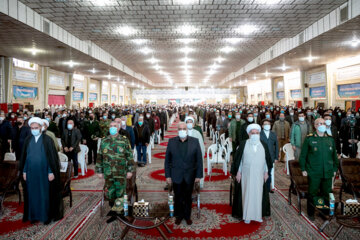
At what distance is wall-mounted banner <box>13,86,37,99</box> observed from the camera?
1593 centimetres

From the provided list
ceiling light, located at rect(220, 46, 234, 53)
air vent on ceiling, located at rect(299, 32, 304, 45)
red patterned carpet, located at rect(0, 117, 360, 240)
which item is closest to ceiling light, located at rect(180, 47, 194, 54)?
ceiling light, located at rect(220, 46, 234, 53)

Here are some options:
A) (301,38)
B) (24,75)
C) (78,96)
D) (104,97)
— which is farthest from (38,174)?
(104,97)

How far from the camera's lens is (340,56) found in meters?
15.7

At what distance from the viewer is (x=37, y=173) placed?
385cm

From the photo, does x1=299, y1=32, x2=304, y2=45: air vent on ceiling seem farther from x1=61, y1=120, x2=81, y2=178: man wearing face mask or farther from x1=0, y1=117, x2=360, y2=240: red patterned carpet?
x1=61, y1=120, x2=81, y2=178: man wearing face mask

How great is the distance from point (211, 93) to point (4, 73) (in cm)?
3795

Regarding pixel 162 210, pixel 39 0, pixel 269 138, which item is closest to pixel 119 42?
pixel 39 0

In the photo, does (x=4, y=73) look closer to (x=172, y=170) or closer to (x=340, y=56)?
(x=172, y=170)

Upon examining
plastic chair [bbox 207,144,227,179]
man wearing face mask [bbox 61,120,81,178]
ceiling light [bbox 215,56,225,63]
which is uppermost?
ceiling light [bbox 215,56,225,63]

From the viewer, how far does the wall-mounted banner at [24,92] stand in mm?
15929

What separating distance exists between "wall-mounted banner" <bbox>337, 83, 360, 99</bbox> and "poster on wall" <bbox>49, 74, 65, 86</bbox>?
22434mm

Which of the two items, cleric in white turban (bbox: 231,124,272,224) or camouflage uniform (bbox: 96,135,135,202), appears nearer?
cleric in white turban (bbox: 231,124,272,224)

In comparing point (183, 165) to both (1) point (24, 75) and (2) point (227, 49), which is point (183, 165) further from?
(1) point (24, 75)

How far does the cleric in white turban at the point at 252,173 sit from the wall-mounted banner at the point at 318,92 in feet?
60.8
